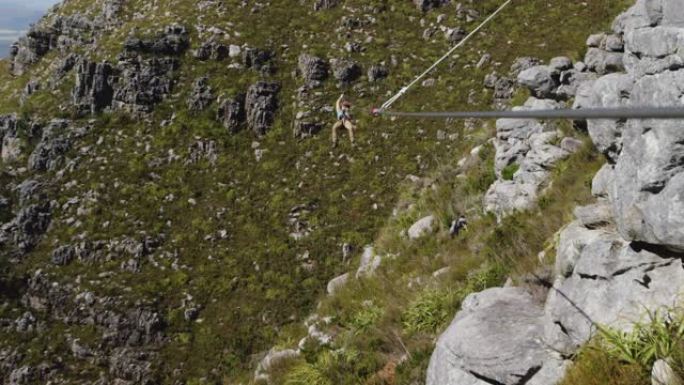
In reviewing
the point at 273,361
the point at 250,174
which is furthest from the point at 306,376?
the point at 250,174

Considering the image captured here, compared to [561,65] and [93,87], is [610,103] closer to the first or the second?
[561,65]

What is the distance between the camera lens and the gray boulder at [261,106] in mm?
38750

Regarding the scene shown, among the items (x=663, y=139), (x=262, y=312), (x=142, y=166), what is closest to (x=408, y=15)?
(x=142, y=166)

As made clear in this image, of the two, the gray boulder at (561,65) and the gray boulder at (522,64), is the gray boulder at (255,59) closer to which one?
the gray boulder at (522,64)

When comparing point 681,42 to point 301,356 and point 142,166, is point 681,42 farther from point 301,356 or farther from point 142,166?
point 142,166

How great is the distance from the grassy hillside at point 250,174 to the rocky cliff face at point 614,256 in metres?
10.2

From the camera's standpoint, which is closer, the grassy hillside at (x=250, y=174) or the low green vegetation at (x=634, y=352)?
the low green vegetation at (x=634, y=352)

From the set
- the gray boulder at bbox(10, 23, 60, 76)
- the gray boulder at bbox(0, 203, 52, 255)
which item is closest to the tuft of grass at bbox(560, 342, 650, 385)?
the gray boulder at bbox(0, 203, 52, 255)

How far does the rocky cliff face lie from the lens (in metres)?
5.41

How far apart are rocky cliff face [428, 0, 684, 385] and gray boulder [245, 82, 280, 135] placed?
32825 millimetres

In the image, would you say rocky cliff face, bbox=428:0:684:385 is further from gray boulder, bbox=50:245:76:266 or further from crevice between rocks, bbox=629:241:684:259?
gray boulder, bbox=50:245:76:266

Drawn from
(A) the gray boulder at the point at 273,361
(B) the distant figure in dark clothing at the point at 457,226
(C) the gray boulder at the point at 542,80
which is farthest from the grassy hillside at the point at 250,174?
(A) the gray boulder at the point at 273,361

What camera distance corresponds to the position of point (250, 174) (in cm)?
3678

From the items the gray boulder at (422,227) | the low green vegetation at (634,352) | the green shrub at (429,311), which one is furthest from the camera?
the gray boulder at (422,227)
